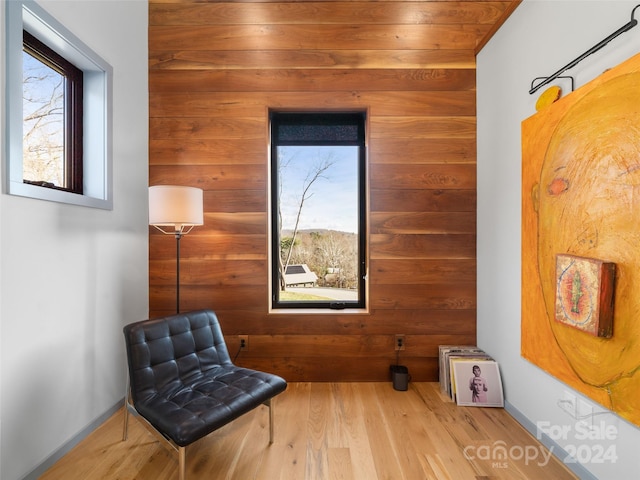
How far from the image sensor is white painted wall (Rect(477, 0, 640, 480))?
49.8 inches

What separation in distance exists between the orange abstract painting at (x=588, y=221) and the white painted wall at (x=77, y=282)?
2588 millimetres

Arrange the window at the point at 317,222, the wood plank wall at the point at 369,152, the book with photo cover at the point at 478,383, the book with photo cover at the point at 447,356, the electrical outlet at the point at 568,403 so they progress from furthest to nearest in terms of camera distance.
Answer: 1. the window at the point at 317,222
2. the wood plank wall at the point at 369,152
3. the book with photo cover at the point at 447,356
4. the book with photo cover at the point at 478,383
5. the electrical outlet at the point at 568,403

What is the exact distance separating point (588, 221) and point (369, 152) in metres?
1.42

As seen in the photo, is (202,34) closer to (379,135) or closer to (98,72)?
(98,72)

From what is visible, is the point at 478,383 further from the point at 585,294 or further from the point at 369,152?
the point at 369,152

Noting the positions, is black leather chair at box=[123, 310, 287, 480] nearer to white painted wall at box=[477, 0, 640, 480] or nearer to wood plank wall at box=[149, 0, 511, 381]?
wood plank wall at box=[149, 0, 511, 381]

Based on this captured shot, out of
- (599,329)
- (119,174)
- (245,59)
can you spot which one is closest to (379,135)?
(245,59)

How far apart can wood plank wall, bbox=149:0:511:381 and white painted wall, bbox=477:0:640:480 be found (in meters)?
0.17

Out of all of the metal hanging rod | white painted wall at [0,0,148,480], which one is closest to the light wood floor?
white painted wall at [0,0,148,480]

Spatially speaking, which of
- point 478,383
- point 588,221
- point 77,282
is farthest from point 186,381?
point 588,221

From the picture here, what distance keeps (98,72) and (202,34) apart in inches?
33.4

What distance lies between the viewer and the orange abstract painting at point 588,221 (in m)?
1.16

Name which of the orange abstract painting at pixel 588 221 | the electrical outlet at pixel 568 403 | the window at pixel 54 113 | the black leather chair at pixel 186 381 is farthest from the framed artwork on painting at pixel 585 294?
the window at pixel 54 113

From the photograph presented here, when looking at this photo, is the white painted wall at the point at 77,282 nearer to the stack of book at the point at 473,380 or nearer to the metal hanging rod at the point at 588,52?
the stack of book at the point at 473,380
